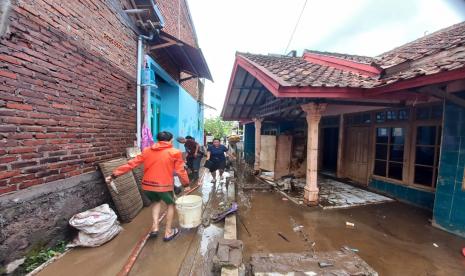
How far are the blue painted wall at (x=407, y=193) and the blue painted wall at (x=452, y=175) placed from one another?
44.2 inches

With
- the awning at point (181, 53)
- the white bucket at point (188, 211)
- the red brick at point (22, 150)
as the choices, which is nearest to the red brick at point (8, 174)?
the red brick at point (22, 150)

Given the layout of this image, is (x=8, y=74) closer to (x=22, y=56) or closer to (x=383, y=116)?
(x=22, y=56)

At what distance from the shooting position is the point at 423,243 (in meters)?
3.47

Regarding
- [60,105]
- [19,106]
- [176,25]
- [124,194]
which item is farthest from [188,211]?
[176,25]

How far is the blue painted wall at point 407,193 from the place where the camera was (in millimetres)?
4953

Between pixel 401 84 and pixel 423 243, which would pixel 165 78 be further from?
pixel 423 243

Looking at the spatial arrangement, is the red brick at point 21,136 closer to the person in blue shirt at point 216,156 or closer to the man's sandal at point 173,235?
the man's sandal at point 173,235

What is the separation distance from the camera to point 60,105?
3072 mm

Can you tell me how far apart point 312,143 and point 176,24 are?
7010 millimetres

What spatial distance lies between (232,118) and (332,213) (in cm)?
740

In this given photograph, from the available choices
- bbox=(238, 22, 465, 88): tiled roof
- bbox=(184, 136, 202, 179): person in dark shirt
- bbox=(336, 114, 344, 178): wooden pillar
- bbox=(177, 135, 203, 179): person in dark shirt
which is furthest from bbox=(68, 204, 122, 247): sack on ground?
bbox=(336, 114, 344, 178): wooden pillar

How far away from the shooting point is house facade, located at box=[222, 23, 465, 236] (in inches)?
147

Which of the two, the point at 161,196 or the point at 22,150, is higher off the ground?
the point at 22,150

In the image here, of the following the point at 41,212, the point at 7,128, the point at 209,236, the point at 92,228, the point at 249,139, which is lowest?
the point at 209,236
